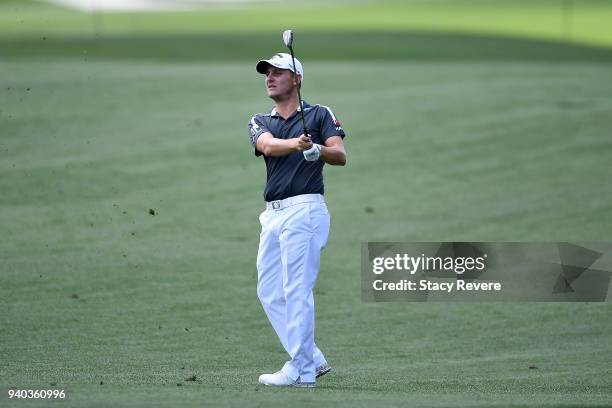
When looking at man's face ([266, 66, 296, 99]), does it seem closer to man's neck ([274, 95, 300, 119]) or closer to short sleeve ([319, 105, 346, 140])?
man's neck ([274, 95, 300, 119])

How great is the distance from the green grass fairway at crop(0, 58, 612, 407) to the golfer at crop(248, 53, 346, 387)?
43cm

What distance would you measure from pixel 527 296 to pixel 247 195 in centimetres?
636

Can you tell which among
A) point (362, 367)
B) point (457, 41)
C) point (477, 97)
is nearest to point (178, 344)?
point (362, 367)

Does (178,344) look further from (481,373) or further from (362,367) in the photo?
(481,373)

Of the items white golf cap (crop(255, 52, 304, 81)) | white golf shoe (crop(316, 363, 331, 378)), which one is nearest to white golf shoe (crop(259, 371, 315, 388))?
white golf shoe (crop(316, 363, 331, 378))

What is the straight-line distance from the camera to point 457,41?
4153 cm

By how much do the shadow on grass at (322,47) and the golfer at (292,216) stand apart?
2612cm

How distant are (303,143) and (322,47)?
102 ft

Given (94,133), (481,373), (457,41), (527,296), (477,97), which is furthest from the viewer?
(457,41)

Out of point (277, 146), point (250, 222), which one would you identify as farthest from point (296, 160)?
point (250, 222)

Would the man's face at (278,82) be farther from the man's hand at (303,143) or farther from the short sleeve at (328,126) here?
the man's hand at (303,143)

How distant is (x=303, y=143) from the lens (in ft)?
28.9

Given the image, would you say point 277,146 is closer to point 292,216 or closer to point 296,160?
point 296,160

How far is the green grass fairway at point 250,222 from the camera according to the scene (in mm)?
10141
